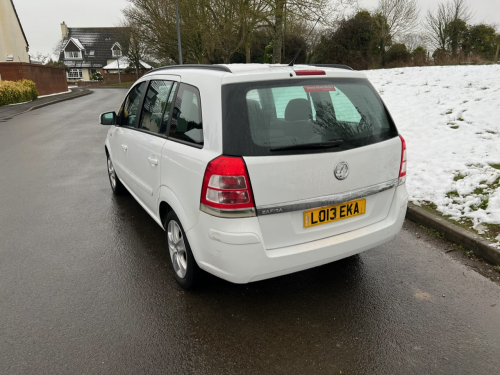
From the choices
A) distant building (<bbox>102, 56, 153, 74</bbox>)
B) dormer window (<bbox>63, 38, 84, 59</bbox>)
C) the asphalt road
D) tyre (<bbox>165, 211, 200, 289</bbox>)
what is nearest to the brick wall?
the asphalt road

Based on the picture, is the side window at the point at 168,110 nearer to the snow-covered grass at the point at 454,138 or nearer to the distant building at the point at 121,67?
the snow-covered grass at the point at 454,138

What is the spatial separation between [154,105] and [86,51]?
8693 centimetres

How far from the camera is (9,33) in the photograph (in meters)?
38.2

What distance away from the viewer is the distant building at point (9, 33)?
37.3 meters

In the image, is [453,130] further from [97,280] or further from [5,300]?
[5,300]

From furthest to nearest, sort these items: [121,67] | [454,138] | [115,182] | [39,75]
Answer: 1. [121,67]
2. [39,75]
3. [454,138]
4. [115,182]

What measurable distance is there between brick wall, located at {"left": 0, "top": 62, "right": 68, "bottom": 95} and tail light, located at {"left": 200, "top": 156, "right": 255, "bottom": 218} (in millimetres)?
30717

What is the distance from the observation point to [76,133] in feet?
41.6

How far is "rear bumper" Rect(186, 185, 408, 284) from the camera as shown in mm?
2646

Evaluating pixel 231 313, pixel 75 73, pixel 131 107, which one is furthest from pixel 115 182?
pixel 75 73

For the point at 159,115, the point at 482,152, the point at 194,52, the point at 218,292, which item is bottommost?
the point at 218,292

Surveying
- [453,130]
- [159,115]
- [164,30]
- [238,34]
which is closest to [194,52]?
[164,30]

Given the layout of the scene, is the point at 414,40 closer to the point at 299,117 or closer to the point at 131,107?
the point at 131,107

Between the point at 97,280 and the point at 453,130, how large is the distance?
250 inches
